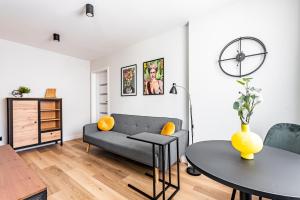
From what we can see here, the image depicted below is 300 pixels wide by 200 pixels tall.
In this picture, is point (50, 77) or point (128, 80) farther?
point (50, 77)

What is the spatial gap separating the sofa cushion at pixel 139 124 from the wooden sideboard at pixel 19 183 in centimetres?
176

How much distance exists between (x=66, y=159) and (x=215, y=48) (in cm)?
318

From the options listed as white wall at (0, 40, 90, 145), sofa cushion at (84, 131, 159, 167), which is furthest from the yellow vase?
white wall at (0, 40, 90, 145)

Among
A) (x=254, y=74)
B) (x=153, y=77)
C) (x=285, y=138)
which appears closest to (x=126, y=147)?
(x=153, y=77)

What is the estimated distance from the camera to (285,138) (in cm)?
129

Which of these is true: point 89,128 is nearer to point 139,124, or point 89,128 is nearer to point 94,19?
point 139,124

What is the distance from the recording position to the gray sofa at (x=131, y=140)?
190cm

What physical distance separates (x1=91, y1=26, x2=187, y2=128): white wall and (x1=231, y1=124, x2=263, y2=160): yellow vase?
1.51 m

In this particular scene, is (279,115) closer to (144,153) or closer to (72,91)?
(144,153)

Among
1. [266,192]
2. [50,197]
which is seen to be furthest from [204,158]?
[50,197]

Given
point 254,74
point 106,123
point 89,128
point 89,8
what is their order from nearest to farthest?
point 254,74 < point 89,8 < point 89,128 < point 106,123

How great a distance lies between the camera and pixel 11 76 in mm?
2957

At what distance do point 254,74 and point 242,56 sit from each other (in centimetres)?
28

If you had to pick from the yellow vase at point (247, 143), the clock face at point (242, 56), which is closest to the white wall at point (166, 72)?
the clock face at point (242, 56)
